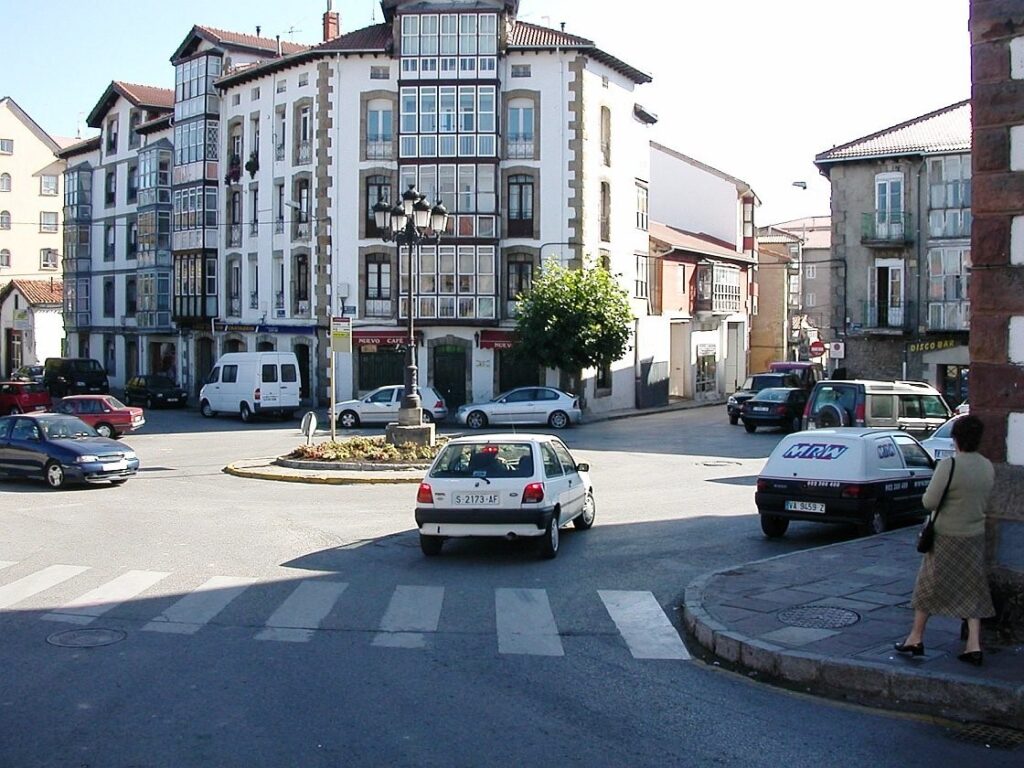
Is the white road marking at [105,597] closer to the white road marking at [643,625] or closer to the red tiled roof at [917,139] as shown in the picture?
the white road marking at [643,625]

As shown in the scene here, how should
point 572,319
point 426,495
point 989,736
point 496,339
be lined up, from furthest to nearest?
point 496,339
point 572,319
point 426,495
point 989,736

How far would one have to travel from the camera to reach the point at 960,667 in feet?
27.6

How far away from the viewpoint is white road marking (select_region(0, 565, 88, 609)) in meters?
11.8

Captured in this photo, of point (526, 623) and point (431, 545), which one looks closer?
point (526, 623)

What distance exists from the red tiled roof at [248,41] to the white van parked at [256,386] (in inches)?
643

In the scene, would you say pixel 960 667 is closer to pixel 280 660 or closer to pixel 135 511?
pixel 280 660

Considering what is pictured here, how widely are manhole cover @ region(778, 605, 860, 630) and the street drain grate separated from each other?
7.11ft

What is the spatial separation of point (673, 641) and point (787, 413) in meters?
26.9

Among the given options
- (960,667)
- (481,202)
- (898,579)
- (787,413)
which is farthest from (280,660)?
(481,202)

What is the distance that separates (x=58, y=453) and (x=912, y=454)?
14959mm

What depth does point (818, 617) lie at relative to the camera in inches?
404

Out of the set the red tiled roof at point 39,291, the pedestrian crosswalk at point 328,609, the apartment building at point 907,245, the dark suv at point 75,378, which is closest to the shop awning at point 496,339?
the apartment building at point 907,245

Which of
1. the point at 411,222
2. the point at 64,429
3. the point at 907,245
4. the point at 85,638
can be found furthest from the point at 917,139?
the point at 85,638

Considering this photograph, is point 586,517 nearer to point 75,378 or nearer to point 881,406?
point 881,406
